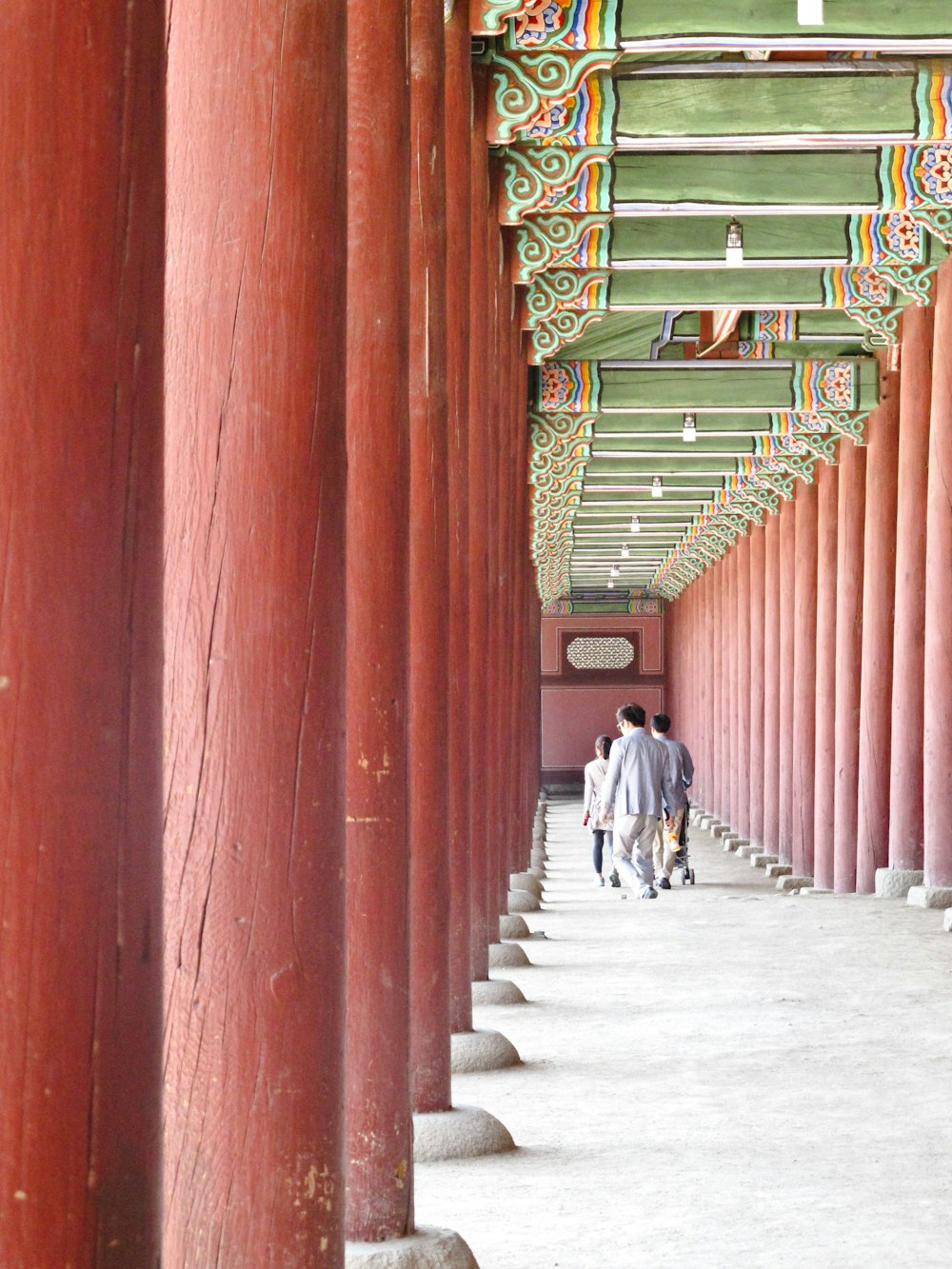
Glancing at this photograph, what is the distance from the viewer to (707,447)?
18.3 meters

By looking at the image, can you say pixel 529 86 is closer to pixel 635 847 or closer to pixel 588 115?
pixel 588 115

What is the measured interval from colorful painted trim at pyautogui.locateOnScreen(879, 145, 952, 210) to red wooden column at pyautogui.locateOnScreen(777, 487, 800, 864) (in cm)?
976

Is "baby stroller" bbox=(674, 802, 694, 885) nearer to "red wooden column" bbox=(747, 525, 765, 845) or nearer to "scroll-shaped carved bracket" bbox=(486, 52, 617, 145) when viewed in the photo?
"red wooden column" bbox=(747, 525, 765, 845)

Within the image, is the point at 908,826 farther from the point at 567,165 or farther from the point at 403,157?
the point at 403,157

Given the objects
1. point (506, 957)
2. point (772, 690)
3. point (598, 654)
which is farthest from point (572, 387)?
point (598, 654)

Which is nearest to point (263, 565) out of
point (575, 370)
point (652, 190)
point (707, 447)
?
point (652, 190)

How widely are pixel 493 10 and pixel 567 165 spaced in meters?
2.30

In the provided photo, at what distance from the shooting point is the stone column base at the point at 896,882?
12445mm

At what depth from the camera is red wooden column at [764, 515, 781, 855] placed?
21.2 m

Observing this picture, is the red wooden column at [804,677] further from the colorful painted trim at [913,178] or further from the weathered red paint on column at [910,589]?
the colorful painted trim at [913,178]

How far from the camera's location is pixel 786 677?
20.0m

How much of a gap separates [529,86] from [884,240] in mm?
3887

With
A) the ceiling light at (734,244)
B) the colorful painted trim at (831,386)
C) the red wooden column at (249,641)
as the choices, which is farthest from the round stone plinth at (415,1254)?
the colorful painted trim at (831,386)

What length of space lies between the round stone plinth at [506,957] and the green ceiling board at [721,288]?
488cm
